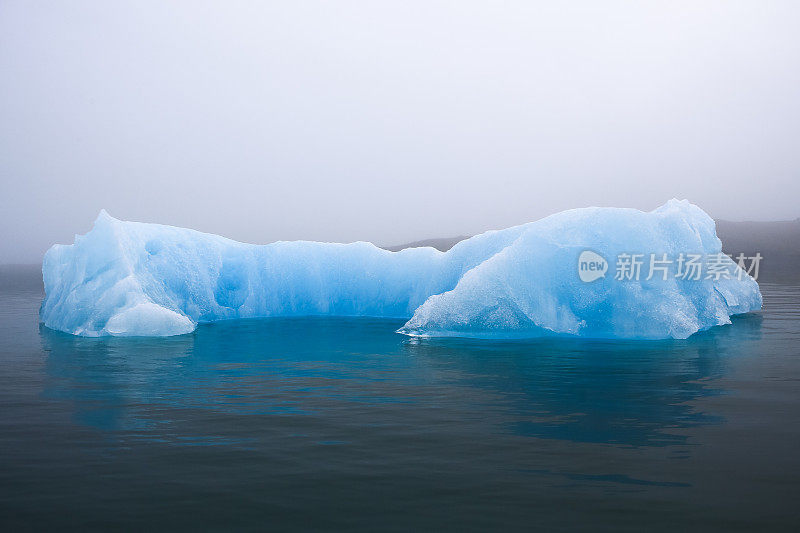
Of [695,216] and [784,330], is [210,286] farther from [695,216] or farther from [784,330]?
[784,330]

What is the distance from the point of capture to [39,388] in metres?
9.38

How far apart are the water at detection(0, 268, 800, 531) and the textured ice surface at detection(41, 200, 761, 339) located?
275cm

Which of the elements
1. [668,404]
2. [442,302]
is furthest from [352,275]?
[668,404]

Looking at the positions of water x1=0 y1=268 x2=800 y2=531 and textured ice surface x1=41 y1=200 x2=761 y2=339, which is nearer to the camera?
water x1=0 y1=268 x2=800 y2=531

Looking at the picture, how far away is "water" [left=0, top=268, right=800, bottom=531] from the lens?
4.57 meters

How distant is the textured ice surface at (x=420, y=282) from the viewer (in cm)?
1492

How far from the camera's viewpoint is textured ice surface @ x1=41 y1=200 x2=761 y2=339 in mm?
14922

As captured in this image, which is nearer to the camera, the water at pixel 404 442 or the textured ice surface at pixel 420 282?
the water at pixel 404 442

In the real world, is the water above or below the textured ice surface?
below

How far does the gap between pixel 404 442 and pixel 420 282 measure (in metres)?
14.3

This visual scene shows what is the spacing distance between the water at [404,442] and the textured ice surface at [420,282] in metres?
2.75

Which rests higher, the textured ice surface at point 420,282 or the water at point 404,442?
the textured ice surface at point 420,282

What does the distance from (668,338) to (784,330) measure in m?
3.76

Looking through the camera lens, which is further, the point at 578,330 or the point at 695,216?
the point at 695,216
